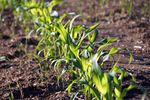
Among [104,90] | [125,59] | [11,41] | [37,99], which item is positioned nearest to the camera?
[104,90]

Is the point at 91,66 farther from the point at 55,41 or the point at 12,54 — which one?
the point at 12,54

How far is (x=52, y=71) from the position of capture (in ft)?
11.5

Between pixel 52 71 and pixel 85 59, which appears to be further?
pixel 52 71

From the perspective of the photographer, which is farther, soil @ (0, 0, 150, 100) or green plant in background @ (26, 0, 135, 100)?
soil @ (0, 0, 150, 100)

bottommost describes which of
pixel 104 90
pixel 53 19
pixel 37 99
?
pixel 37 99

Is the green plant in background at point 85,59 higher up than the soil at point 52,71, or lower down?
higher up

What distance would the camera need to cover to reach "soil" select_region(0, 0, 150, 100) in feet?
10.3

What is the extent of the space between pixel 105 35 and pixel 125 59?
2.80 feet

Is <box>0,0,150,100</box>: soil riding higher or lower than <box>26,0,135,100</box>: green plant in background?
lower

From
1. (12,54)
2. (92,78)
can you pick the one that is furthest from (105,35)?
(92,78)

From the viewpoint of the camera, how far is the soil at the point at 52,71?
3154 millimetres

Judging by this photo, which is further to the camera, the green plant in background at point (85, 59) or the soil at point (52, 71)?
the soil at point (52, 71)

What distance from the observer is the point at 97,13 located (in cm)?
520

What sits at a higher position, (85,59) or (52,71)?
(85,59)
